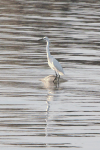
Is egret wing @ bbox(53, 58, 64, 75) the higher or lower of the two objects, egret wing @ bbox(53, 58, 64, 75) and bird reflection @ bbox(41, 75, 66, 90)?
the higher

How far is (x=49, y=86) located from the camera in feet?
57.8

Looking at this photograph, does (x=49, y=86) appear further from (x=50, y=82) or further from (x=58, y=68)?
(x=58, y=68)

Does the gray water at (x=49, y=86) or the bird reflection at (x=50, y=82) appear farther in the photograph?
the bird reflection at (x=50, y=82)

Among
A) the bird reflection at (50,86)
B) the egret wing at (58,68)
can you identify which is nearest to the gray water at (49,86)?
the bird reflection at (50,86)

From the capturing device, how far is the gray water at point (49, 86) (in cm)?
1136

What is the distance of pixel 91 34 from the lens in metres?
30.1

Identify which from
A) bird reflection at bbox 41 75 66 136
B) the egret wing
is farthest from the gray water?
the egret wing

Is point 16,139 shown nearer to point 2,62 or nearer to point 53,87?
point 53,87

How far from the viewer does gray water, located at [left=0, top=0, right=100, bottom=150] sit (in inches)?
447

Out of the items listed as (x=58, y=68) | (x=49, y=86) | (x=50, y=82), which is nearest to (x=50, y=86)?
(x=49, y=86)

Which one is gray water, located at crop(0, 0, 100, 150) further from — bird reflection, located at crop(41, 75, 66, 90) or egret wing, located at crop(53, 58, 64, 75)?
egret wing, located at crop(53, 58, 64, 75)

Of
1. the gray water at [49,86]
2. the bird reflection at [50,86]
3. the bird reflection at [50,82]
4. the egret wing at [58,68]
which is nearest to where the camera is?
the gray water at [49,86]

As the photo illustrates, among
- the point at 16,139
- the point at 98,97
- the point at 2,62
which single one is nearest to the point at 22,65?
the point at 2,62

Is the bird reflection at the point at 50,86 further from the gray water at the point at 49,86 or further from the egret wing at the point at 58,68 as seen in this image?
the egret wing at the point at 58,68
